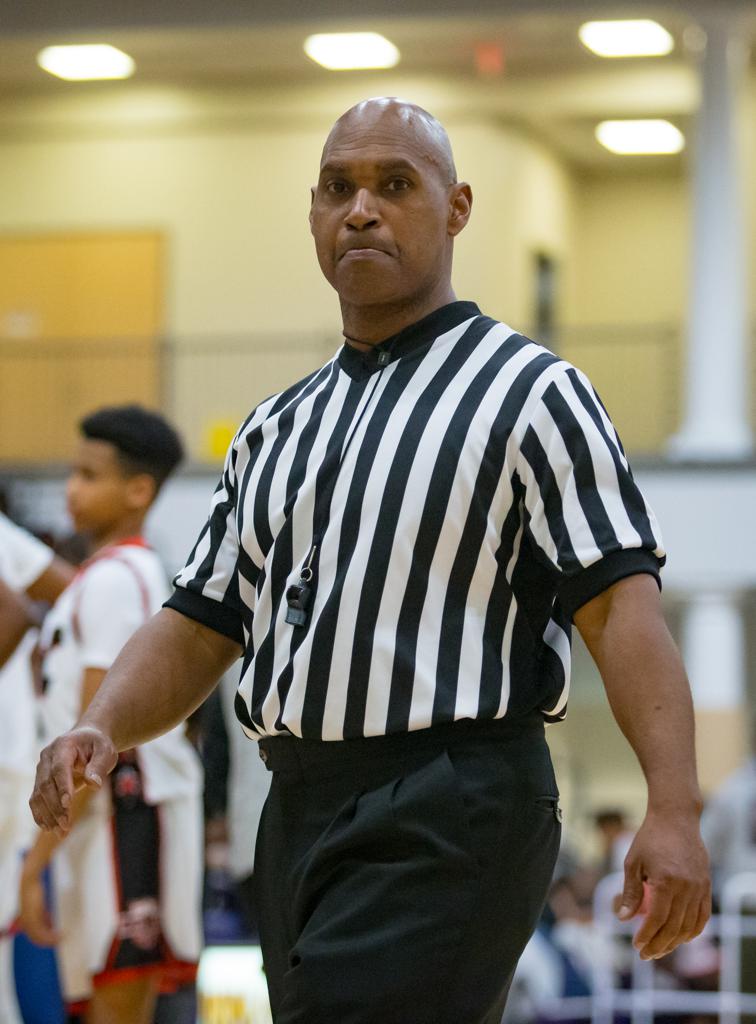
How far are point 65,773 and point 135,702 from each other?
0.22 m

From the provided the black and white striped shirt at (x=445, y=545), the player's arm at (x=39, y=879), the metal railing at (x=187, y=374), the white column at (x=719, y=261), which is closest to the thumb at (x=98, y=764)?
the black and white striped shirt at (x=445, y=545)

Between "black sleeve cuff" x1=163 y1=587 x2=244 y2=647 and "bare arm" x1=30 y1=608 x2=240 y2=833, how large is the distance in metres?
0.01

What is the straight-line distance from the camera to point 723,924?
26.5ft

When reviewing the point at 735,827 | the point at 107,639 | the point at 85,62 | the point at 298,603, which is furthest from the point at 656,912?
the point at 85,62

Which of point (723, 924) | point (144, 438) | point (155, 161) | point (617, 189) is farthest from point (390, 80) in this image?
point (144, 438)

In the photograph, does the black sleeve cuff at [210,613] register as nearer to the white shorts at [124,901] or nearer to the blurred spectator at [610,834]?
the white shorts at [124,901]

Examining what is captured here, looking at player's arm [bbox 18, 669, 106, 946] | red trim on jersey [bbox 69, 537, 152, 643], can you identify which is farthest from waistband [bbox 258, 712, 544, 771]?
red trim on jersey [bbox 69, 537, 152, 643]

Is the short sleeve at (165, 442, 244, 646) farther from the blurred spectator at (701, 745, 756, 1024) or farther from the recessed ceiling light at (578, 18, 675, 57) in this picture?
the recessed ceiling light at (578, 18, 675, 57)

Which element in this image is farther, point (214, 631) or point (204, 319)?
point (204, 319)

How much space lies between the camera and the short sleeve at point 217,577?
9.55 ft

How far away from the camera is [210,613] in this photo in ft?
9.56

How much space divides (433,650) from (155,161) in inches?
680

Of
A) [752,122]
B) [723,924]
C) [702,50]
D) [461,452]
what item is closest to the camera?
[461,452]

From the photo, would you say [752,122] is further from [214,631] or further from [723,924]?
[214,631]
